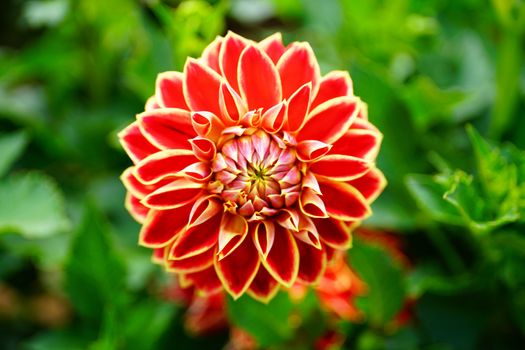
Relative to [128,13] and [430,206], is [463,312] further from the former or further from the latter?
[128,13]

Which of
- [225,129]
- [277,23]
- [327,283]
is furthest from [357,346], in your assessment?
[277,23]

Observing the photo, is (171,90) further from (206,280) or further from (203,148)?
(206,280)

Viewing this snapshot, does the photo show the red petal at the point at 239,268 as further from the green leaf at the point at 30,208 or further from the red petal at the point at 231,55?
the green leaf at the point at 30,208

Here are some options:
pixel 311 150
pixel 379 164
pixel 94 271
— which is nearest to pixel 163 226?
pixel 311 150

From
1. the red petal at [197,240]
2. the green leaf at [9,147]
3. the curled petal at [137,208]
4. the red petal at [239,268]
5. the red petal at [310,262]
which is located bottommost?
the green leaf at [9,147]

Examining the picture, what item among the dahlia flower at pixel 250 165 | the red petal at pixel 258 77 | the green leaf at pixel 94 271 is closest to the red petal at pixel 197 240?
the dahlia flower at pixel 250 165

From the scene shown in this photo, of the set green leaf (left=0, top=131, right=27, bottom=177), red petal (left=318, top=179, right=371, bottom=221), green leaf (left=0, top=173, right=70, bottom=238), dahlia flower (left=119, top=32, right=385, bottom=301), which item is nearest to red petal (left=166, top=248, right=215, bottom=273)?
dahlia flower (left=119, top=32, right=385, bottom=301)

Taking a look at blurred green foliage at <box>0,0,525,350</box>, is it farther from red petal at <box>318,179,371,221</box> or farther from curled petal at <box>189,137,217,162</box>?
curled petal at <box>189,137,217,162</box>
